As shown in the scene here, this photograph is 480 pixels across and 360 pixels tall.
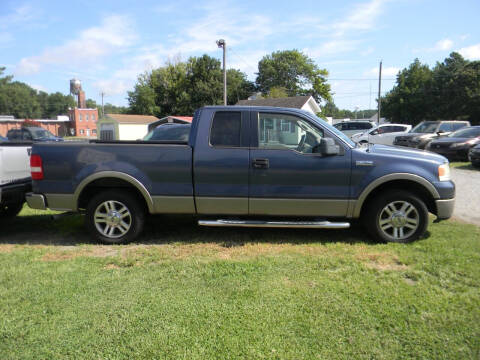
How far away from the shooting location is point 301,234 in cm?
520

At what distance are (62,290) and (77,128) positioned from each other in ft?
301

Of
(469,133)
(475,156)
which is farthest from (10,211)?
(469,133)

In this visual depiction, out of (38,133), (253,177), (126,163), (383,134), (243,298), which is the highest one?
(383,134)

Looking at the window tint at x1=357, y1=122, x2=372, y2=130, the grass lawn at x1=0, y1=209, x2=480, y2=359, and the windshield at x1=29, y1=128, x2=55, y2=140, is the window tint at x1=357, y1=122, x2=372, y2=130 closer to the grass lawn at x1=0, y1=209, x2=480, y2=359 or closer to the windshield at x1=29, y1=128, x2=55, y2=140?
the grass lawn at x1=0, y1=209, x2=480, y2=359

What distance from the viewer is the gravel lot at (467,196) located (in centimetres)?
629

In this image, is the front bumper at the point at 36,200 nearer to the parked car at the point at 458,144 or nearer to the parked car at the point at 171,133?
the parked car at the point at 171,133

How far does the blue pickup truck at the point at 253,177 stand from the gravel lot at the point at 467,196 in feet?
6.78

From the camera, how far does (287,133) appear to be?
4.69 m

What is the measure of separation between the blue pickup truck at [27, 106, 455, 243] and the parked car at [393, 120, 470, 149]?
12.8m

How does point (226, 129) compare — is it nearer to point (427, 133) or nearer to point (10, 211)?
point (10, 211)

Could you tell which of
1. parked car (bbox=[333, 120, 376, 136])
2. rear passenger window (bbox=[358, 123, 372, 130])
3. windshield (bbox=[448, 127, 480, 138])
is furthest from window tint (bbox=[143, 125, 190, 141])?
rear passenger window (bbox=[358, 123, 372, 130])

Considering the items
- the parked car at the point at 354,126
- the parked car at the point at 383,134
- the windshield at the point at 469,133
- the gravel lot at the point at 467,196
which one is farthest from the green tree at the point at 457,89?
the gravel lot at the point at 467,196

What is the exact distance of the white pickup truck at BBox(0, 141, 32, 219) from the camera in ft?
16.3

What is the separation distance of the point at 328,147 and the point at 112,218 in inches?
124
